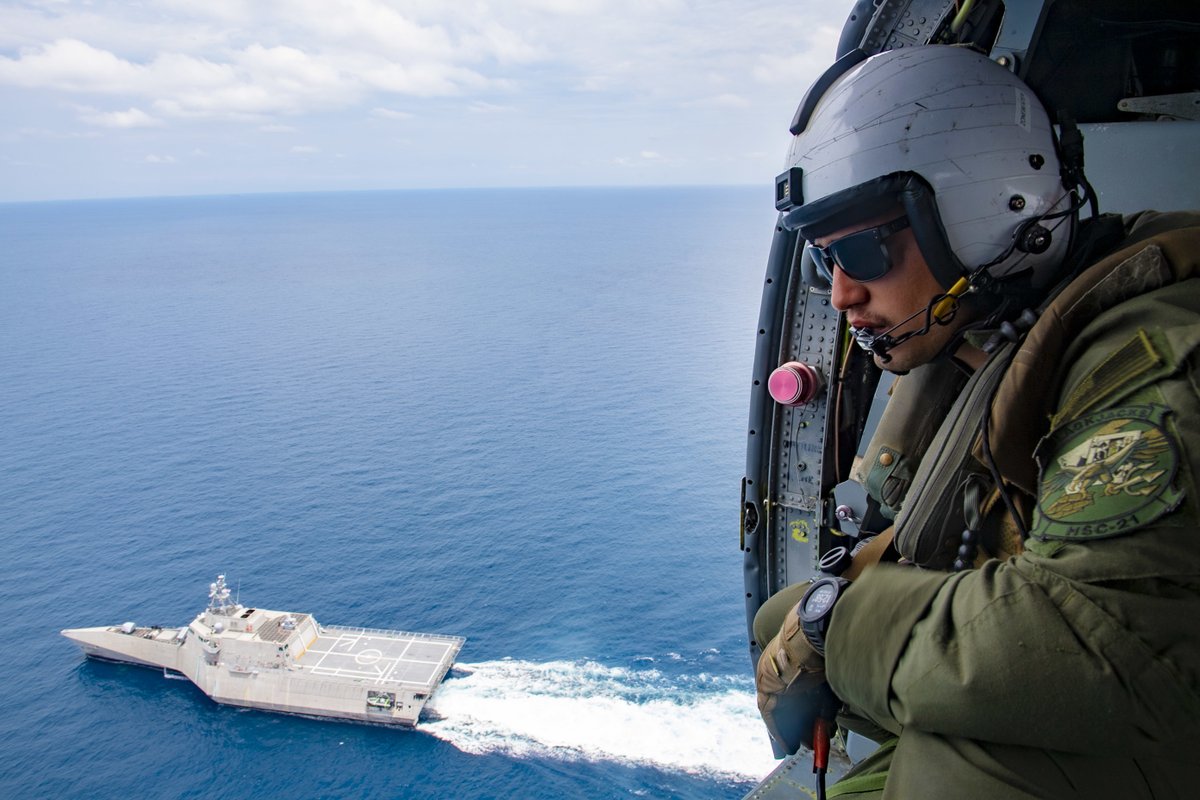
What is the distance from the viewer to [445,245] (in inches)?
4077

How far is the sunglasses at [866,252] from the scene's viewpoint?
6.23ft

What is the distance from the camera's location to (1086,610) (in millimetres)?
1225

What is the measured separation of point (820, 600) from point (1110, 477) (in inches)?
23.0

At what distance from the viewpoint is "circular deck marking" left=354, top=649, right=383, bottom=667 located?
2523 centimetres

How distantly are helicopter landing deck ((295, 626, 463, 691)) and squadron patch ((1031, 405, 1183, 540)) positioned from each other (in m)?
24.9

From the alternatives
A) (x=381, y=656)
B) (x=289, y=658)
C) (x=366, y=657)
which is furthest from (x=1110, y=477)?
(x=289, y=658)

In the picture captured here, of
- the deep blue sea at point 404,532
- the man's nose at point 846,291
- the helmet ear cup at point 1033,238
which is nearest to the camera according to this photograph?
the helmet ear cup at point 1033,238

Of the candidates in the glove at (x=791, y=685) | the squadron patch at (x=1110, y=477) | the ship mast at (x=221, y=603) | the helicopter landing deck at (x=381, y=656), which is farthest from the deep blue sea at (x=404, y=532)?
the squadron patch at (x=1110, y=477)

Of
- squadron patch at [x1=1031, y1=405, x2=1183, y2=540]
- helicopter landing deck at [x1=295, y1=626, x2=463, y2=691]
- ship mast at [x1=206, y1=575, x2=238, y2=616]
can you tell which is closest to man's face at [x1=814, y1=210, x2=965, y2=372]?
squadron patch at [x1=1031, y1=405, x2=1183, y2=540]

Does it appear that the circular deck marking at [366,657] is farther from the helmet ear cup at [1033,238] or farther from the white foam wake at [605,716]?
the helmet ear cup at [1033,238]

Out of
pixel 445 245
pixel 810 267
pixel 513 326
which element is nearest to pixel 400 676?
pixel 810 267

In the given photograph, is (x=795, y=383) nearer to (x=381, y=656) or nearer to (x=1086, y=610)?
(x=1086, y=610)

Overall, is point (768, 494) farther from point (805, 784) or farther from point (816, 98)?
point (816, 98)

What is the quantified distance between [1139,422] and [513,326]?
186ft
